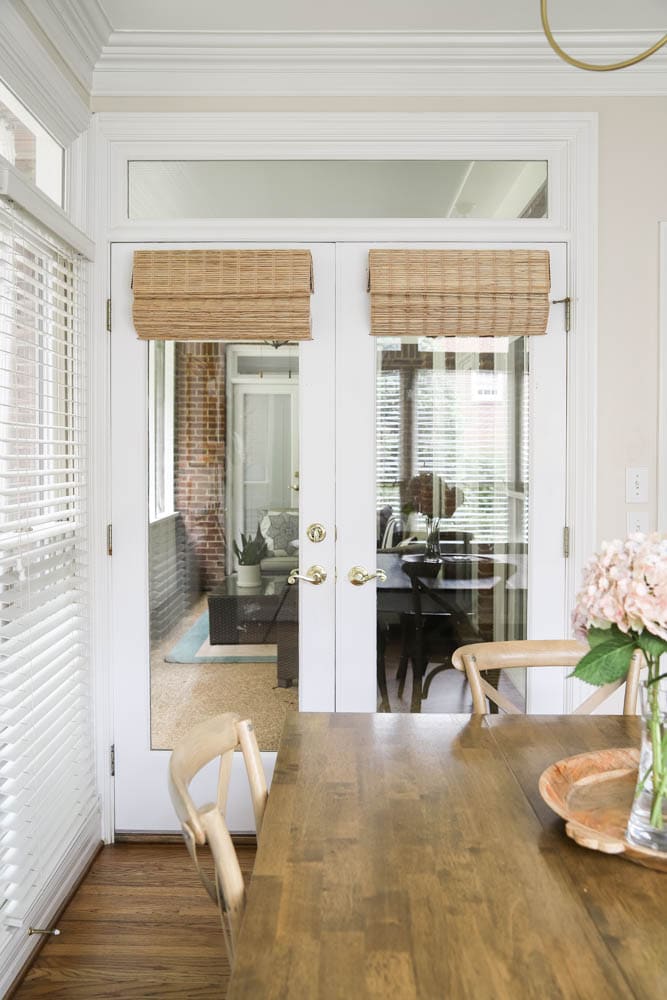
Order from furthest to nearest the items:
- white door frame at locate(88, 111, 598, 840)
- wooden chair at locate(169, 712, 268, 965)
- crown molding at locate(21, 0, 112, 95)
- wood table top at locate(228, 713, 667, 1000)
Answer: white door frame at locate(88, 111, 598, 840) < crown molding at locate(21, 0, 112, 95) < wooden chair at locate(169, 712, 268, 965) < wood table top at locate(228, 713, 667, 1000)

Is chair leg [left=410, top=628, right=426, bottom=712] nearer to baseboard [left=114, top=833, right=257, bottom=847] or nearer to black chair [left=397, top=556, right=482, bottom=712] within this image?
black chair [left=397, top=556, right=482, bottom=712]

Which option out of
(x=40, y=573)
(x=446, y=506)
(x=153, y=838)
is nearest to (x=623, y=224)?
(x=446, y=506)

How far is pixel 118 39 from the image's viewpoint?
263 centimetres

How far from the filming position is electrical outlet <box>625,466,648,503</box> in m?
2.76

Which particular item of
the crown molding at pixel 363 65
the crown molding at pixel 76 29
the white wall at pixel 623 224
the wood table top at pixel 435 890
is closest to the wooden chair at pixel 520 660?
the wood table top at pixel 435 890

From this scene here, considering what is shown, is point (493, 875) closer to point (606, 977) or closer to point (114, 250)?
point (606, 977)

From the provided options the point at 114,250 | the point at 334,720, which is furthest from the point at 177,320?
the point at 334,720

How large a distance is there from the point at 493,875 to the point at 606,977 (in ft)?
0.79

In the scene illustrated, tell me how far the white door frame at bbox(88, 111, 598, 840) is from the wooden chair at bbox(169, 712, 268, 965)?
5.15ft

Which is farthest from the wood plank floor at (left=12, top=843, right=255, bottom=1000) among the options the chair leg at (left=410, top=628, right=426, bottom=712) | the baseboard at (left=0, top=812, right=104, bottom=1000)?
the chair leg at (left=410, top=628, right=426, bottom=712)

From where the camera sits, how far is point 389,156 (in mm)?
2754

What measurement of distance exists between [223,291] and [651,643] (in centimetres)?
196

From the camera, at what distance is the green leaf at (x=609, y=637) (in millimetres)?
1239

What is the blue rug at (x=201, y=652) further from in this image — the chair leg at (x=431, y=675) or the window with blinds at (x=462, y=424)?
the window with blinds at (x=462, y=424)
